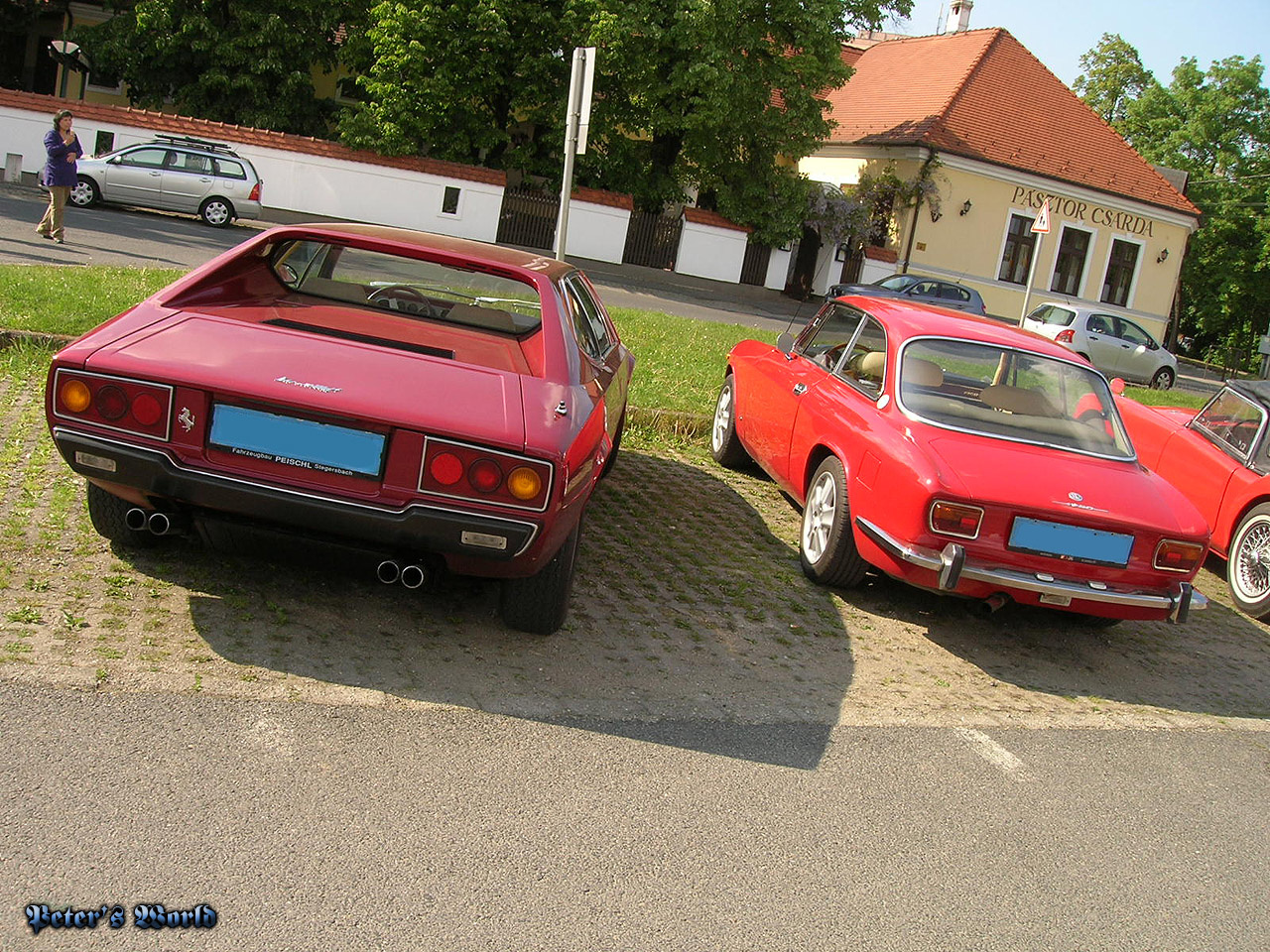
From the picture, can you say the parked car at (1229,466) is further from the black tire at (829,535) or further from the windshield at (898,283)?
the windshield at (898,283)

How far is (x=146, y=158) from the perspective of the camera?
2105 centimetres

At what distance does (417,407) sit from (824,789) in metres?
1.90

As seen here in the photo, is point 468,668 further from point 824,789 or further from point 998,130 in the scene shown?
point 998,130

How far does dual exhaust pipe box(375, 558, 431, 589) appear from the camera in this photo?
420cm

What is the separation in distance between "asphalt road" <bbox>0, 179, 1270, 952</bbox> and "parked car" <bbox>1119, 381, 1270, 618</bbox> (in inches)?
132

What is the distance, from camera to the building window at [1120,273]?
37281mm

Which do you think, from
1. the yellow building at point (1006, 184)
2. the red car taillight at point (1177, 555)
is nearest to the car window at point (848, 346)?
the red car taillight at point (1177, 555)

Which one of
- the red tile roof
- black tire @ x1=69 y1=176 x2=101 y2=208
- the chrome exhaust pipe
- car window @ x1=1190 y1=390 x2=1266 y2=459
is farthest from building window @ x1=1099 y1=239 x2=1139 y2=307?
the chrome exhaust pipe

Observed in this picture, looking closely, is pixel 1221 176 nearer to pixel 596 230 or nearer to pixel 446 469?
pixel 596 230

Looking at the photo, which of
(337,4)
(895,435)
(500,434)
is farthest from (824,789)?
(337,4)

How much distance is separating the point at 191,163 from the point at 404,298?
1776cm

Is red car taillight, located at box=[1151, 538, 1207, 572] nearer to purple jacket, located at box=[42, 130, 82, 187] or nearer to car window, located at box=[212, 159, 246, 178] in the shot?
purple jacket, located at box=[42, 130, 82, 187]

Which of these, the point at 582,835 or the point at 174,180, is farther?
the point at 174,180

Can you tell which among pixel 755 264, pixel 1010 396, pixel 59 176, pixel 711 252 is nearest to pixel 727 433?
pixel 1010 396
